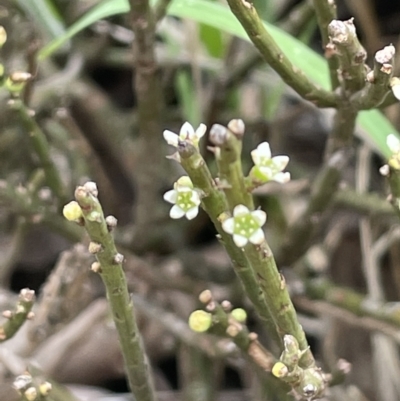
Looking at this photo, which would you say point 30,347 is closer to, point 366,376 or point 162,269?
point 162,269

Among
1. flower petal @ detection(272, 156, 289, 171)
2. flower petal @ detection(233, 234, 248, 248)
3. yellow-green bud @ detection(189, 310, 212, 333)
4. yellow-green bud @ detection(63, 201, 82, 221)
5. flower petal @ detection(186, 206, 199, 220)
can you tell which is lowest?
yellow-green bud @ detection(189, 310, 212, 333)

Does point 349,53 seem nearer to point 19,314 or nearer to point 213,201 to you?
point 213,201

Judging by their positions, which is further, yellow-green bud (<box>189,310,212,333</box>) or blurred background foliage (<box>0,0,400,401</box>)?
blurred background foliage (<box>0,0,400,401</box>)

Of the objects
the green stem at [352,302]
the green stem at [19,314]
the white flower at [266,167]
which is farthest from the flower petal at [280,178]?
the green stem at [352,302]

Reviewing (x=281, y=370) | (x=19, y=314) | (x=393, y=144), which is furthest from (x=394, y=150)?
(x=19, y=314)

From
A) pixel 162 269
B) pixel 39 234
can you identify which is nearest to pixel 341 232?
pixel 162 269

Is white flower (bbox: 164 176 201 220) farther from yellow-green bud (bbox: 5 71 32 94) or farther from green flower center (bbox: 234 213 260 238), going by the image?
yellow-green bud (bbox: 5 71 32 94)

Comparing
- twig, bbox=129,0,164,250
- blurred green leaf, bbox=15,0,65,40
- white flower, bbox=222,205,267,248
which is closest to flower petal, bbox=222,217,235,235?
white flower, bbox=222,205,267,248
